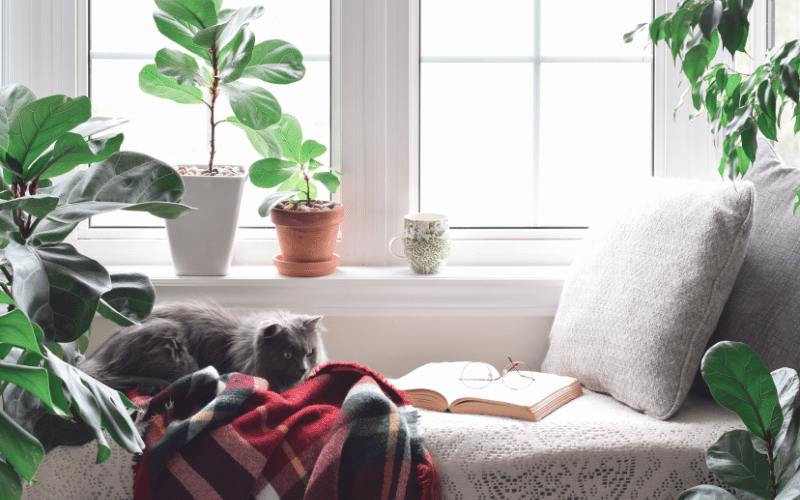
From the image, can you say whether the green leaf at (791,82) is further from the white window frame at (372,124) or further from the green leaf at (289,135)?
the green leaf at (289,135)

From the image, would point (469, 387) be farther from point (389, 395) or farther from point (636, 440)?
point (636, 440)

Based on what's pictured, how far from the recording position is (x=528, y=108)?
1.89 m

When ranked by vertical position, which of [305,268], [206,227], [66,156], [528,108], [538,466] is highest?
[528,108]

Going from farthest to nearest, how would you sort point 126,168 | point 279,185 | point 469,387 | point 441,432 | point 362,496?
point 279,185
point 469,387
point 441,432
point 362,496
point 126,168

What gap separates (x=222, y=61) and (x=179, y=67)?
11cm

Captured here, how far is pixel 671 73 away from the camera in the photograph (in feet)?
6.02

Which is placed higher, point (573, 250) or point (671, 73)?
point (671, 73)

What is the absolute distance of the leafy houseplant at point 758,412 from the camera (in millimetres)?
818

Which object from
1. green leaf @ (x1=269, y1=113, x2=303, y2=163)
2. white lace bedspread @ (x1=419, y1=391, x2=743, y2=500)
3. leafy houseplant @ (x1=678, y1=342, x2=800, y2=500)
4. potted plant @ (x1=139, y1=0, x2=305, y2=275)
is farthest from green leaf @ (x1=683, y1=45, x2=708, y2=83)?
green leaf @ (x1=269, y1=113, x2=303, y2=163)

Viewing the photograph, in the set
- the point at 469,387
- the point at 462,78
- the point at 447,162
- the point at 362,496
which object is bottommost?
the point at 362,496

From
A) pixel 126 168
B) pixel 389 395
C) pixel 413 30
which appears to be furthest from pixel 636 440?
pixel 413 30

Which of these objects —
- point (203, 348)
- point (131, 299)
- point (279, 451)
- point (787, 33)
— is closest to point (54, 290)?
point (131, 299)

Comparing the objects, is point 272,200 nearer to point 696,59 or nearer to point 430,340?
point 430,340

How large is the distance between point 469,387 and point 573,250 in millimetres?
688
